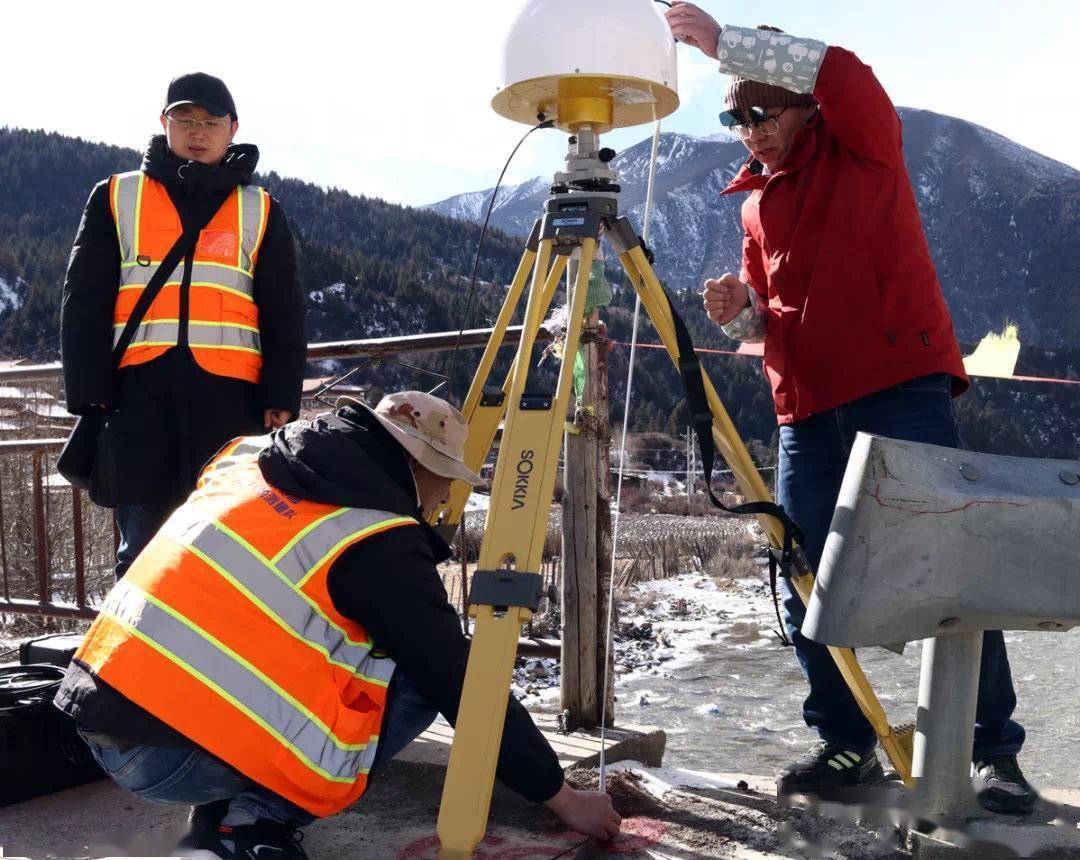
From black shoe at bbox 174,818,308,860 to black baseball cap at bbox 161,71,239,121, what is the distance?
170 centimetres

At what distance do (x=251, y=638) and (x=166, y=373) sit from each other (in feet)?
3.50

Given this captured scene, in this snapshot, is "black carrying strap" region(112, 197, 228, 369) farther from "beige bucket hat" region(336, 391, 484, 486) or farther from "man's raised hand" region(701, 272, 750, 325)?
"man's raised hand" region(701, 272, 750, 325)

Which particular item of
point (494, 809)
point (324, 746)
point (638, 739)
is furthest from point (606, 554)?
point (324, 746)

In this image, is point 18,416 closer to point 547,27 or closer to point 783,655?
point 783,655

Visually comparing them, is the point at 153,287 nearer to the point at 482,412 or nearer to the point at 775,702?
the point at 482,412

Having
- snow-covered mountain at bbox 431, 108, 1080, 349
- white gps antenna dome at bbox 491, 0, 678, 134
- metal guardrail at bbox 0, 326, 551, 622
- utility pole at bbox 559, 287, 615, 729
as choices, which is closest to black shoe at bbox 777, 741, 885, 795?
utility pole at bbox 559, 287, 615, 729

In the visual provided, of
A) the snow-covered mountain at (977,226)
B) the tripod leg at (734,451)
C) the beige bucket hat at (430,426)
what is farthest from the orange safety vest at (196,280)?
the snow-covered mountain at (977,226)

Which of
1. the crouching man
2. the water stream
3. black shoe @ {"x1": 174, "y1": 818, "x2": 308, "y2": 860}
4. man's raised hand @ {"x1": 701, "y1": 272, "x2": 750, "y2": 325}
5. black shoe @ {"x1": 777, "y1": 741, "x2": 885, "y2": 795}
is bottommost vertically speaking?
the water stream

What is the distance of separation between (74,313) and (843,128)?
5.94ft

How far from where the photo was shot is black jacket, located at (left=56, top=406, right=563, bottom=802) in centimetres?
175

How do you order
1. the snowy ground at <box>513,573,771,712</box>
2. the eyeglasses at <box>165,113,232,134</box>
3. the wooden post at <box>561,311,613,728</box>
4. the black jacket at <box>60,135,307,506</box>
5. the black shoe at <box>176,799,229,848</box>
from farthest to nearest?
1. the snowy ground at <box>513,573,771,712</box>
2. the wooden post at <box>561,311,613,728</box>
3. the eyeglasses at <box>165,113,232,134</box>
4. the black jacket at <box>60,135,307,506</box>
5. the black shoe at <box>176,799,229,848</box>

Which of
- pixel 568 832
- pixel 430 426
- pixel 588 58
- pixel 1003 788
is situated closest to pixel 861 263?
pixel 588 58

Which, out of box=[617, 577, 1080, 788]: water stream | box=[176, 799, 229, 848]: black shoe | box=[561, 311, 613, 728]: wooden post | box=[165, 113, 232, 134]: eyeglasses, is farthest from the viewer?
box=[617, 577, 1080, 788]: water stream

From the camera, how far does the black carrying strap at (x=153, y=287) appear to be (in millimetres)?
2605
